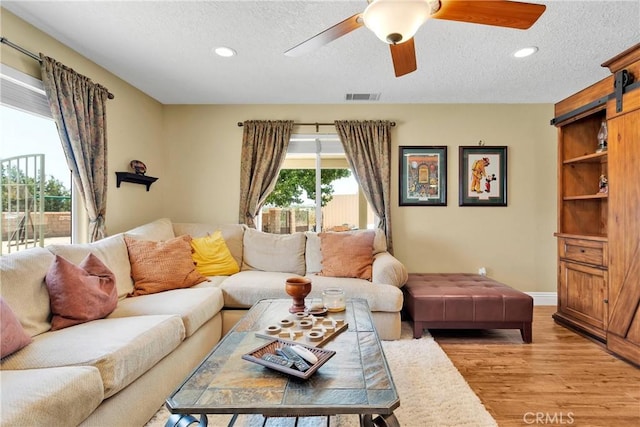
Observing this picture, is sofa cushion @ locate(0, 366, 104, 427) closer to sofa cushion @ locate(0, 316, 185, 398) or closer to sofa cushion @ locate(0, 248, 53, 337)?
sofa cushion @ locate(0, 316, 185, 398)

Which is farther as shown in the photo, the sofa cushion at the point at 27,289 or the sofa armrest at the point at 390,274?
the sofa armrest at the point at 390,274

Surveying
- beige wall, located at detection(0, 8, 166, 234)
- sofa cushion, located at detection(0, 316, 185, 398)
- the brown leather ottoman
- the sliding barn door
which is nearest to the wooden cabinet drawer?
the sliding barn door

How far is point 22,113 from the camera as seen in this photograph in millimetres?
2260

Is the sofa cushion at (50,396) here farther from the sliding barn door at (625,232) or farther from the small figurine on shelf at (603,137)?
the small figurine on shelf at (603,137)

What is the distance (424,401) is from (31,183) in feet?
10.2

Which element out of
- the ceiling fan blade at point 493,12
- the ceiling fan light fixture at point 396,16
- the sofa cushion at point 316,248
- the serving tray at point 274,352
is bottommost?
the serving tray at point 274,352

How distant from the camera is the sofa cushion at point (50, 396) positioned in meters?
1.06

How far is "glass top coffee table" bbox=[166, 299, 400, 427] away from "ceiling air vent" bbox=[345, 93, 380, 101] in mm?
2779

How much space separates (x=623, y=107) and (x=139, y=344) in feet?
12.0

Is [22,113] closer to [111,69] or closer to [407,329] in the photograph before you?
[111,69]

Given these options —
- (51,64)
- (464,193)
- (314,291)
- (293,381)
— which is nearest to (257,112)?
(51,64)

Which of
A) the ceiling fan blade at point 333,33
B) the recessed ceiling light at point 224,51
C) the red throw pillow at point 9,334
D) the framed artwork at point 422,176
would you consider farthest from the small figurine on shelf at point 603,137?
the red throw pillow at point 9,334

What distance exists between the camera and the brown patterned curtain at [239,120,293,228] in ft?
12.4

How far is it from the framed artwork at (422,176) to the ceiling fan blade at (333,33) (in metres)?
2.34
